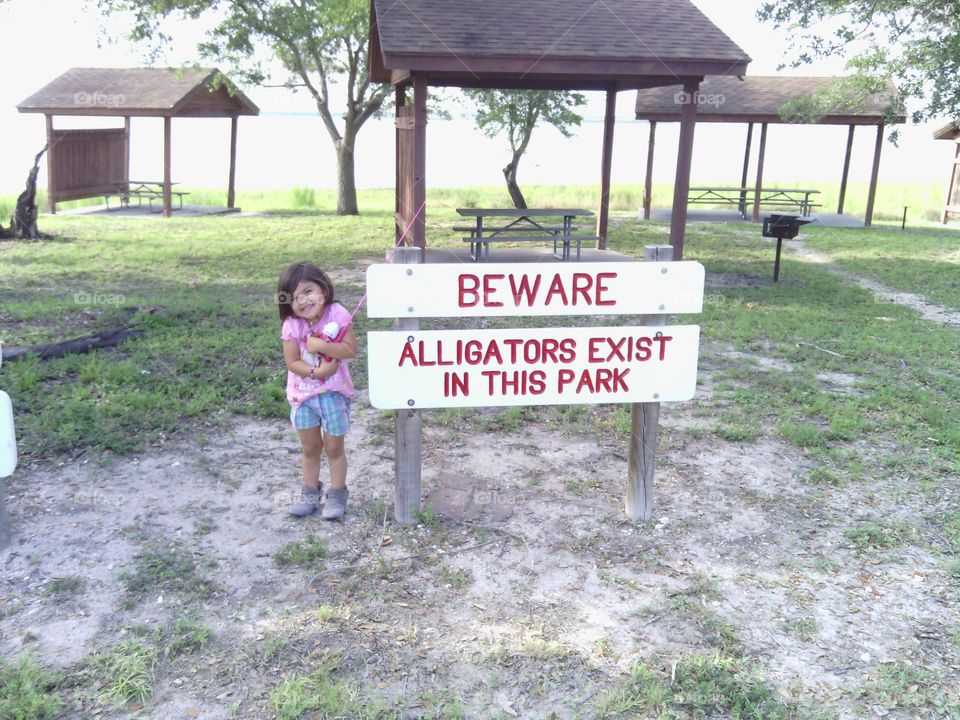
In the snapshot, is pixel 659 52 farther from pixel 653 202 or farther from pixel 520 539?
pixel 653 202

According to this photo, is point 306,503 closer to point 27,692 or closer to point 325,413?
point 325,413

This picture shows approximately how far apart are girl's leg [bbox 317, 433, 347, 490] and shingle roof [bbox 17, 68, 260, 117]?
16547 mm

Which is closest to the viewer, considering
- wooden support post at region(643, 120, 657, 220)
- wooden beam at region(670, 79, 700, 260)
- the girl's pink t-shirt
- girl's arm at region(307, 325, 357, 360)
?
girl's arm at region(307, 325, 357, 360)

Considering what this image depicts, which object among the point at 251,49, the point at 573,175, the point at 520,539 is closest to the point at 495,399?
the point at 520,539

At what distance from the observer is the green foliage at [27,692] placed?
2736 mm

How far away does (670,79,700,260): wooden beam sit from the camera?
10477mm

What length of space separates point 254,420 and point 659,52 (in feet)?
22.5

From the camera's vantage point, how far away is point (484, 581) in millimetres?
3621

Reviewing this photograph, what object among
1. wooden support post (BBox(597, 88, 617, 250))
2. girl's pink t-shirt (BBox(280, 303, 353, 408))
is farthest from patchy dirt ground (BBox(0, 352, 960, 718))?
wooden support post (BBox(597, 88, 617, 250))

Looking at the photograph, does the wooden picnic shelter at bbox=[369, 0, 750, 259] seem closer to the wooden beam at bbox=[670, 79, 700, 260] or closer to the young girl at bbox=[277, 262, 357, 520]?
the wooden beam at bbox=[670, 79, 700, 260]

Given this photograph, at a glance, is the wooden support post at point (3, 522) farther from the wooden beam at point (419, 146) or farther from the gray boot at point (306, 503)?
the wooden beam at point (419, 146)

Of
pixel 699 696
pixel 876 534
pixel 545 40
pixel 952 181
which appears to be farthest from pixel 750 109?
pixel 699 696

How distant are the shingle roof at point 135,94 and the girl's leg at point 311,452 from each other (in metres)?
16.5

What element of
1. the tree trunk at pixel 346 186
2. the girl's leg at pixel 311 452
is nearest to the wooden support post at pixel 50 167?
the tree trunk at pixel 346 186
